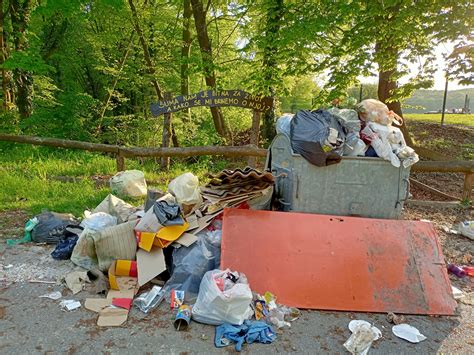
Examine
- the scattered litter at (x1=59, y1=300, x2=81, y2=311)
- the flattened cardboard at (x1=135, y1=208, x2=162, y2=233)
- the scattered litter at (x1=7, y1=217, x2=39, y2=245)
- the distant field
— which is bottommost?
the scattered litter at (x1=59, y1=300, x2=81, y2=311)

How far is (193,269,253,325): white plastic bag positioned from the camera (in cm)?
283

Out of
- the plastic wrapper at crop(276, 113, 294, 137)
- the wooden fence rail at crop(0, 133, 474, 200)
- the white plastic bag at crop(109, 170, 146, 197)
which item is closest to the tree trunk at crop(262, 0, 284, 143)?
the wooden fence rail at crop(0, 133, 474, 200)

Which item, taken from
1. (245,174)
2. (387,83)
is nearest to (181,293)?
(245,174)

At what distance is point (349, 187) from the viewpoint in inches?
152

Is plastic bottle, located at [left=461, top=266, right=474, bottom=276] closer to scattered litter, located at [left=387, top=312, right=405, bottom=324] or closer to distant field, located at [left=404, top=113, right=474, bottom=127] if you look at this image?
scattered litter, located at [left=387, top=312, right=405, bottom=324]

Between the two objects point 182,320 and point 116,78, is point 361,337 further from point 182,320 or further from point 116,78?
point 116,78

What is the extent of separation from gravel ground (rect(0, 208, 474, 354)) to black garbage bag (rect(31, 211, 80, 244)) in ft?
2.86

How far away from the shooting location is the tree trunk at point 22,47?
36.7ft

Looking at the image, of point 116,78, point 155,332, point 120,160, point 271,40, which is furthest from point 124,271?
point 116,78

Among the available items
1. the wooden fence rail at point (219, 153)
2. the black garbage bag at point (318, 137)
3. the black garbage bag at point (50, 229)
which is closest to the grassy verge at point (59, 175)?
the wooden fence rail at point (219, 153)

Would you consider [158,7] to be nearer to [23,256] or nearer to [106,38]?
[106,38]

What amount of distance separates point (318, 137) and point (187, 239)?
1.64 metres

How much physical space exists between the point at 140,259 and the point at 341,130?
95.4 inches

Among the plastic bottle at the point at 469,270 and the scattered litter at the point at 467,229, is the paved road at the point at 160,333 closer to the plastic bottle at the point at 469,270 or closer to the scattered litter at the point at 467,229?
the plastic bottle at the point at 469,270
